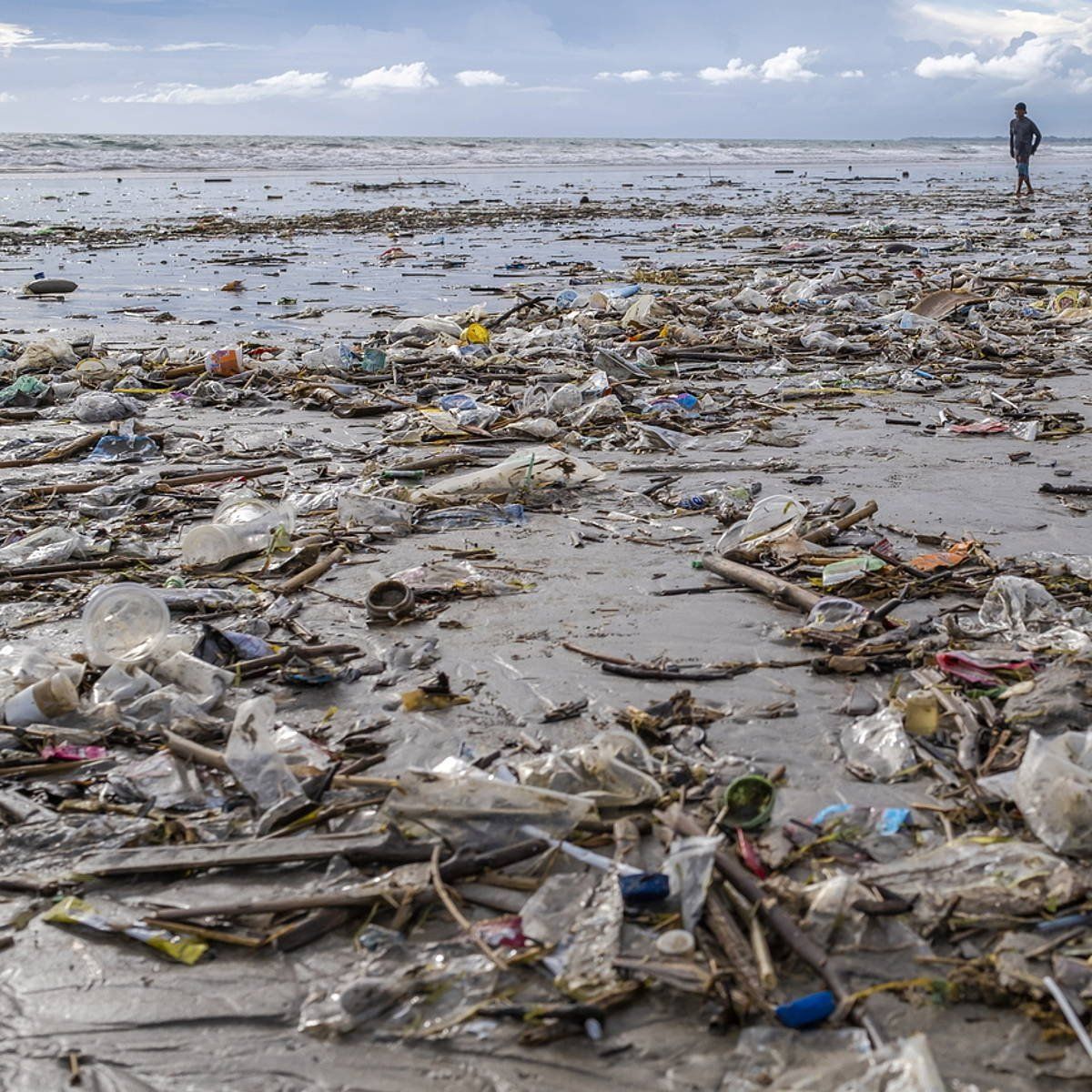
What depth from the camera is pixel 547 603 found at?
159 inches

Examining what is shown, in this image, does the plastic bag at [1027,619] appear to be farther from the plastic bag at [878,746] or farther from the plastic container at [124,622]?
the plastic container at [124,622]

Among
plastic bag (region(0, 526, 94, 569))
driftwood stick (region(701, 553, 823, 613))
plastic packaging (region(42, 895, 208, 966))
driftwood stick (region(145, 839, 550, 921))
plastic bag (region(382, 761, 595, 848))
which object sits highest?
driftwood stick (region(701, 553, 823, 613))

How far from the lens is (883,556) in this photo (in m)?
4.24

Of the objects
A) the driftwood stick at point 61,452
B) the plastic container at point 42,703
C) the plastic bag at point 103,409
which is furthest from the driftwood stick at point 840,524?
the plastic bag at point 103,409

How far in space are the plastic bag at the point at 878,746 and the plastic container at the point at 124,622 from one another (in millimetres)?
2093

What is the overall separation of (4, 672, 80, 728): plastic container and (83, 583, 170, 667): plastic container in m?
0.27

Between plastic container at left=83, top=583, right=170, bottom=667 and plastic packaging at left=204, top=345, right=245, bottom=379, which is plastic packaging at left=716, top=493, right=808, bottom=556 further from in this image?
plastic packaging at left=204, top=345, right=245, bottom=379

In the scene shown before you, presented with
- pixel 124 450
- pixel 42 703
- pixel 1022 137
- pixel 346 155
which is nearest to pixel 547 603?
pixel 42 703

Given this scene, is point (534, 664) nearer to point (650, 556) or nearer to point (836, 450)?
point (650, 556)

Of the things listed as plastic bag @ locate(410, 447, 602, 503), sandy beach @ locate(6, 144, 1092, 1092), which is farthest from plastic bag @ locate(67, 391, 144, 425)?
plastic bag @ locate(410, 447, 602, 503)

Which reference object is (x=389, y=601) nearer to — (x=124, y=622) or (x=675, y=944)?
(x=124, y=622)

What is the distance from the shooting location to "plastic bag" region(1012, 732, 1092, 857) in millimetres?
2447

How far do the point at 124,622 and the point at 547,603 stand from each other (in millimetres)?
1401

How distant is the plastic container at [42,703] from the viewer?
325 cm
